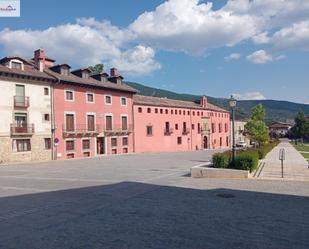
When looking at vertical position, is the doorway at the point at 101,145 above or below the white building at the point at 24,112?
below

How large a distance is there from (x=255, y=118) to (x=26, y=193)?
37365 millimetres

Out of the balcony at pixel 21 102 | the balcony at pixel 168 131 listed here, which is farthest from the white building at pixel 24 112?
the balcony at pixel 168 131

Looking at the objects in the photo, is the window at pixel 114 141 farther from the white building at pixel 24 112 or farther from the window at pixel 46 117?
the window at pixel 46 117

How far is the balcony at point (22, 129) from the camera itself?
30.2m

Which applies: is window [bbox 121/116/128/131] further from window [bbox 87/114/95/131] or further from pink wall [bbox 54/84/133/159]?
window [bbox 87/114/95/131]

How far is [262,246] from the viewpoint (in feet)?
19.6

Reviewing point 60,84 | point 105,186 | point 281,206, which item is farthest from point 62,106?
point 281,206

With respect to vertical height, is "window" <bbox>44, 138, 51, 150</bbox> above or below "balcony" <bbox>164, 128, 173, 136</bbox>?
below

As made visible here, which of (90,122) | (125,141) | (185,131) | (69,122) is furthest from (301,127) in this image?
(69,122)

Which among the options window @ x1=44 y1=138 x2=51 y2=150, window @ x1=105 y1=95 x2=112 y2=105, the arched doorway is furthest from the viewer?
the arched doorway

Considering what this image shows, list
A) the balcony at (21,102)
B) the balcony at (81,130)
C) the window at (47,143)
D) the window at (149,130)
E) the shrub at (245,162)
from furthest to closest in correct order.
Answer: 1. the window at (149,130)
2. the balcony at (81,130)
3. the window at (47,143)
4. the balcony at (21,102)
5. the shrub at (245,162)

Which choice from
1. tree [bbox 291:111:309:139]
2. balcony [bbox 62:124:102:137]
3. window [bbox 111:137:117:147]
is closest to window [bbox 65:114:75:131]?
balcony [bbox 62:124:102:137]

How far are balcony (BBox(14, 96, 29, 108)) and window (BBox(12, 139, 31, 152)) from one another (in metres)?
3.28

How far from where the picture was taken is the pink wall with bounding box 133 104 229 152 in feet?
155
